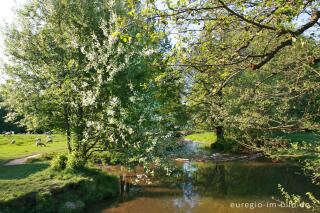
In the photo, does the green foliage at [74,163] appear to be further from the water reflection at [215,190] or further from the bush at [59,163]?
the water reflection at [215,190]

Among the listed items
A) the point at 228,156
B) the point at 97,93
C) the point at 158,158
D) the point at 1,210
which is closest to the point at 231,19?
the point at 158,158

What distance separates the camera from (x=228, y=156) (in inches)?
824

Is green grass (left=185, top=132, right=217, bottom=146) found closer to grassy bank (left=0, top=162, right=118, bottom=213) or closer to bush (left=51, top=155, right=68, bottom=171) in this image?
grassy bank (left=0, top=162, right=118, bottom=213)

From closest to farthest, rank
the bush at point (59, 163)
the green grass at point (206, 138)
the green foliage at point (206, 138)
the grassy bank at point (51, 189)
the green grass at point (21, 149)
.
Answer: the grassy bank at point (51, 189)
the bush at point (59, 163)
the green grass at point (21, 149)
the green grass at point (206, 138)
the green foliage at point (206, 138)

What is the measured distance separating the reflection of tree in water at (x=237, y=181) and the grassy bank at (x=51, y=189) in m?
4.72

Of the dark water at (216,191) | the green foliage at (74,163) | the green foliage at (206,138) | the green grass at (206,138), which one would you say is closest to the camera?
the dark water at (216,191)

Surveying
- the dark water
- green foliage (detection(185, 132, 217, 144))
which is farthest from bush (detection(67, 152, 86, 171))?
green foliage (detection(185, 132, 217, 144))

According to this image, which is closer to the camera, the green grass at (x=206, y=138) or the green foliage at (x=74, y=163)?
the green foliage at (x=74, y=163)

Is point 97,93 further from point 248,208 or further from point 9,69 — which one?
point 248,208

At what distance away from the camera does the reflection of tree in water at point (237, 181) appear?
11.5m

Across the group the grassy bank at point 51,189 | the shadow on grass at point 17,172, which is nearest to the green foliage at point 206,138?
the grassy bank at point 51,189

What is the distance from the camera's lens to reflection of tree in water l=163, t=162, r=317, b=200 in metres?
11.5

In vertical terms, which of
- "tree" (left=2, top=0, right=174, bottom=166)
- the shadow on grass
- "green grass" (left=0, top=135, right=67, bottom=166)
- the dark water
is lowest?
the dark water

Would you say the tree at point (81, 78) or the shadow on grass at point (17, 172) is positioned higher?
the tree at point (81, 78)
